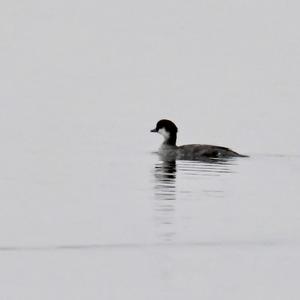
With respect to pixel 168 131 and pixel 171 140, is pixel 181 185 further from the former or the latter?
pixel 168 131

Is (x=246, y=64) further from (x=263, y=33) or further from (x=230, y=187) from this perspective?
(x=230, y=187)

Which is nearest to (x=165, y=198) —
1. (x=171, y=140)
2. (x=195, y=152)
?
Answer: (x=195, y=152)

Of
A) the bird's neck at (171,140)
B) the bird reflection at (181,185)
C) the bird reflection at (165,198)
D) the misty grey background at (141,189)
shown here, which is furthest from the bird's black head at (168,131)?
the bird reflection at (165,198)

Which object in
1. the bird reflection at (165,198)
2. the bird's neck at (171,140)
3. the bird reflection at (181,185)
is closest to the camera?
the bird reflection at (165,198)

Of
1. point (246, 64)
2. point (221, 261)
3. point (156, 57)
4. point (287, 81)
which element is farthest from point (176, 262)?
point (156, 57)

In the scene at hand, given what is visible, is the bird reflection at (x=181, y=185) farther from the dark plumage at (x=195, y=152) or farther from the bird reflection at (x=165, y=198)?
the dark plumage at (x=195, y=152)

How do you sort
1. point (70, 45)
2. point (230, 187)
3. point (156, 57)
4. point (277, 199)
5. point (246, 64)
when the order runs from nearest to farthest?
point (277, 199), point (230, 187), point (246, 64), point (156, 57), point (70, 45)

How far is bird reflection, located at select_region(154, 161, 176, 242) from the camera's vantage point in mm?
21431

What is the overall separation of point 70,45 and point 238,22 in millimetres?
28564

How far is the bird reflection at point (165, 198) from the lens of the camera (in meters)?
21.4

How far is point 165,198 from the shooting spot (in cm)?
2561

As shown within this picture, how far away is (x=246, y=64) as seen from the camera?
109 m

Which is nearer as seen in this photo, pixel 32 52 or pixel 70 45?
pixel 32 52

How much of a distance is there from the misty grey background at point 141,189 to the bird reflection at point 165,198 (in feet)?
0.26
